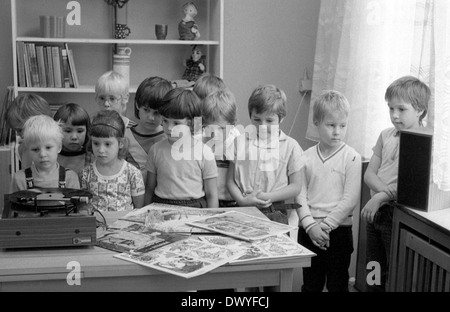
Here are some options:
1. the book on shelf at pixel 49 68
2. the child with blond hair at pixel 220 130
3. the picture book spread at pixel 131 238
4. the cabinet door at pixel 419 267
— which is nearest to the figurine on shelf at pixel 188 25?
the book on shelf at pixel 49 68

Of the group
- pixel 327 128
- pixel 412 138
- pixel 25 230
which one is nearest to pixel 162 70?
pixel 327 128

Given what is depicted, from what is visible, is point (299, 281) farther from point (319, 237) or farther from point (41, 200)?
point (41, 200)

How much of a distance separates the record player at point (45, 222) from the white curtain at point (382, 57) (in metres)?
1.28

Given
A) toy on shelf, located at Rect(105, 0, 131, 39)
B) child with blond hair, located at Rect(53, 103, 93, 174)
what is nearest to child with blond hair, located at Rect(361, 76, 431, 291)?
child with blond hair, located at Rect(53, 103, 93, 174)

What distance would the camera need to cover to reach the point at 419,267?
2.37m

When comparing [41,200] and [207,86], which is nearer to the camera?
[41,200]

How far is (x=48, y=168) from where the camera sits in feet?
7.85

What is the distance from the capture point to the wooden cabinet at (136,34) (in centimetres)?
416

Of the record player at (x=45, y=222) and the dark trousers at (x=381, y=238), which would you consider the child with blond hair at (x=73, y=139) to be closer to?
the record player at (x=45, y=222)

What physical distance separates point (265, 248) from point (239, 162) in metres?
0.79

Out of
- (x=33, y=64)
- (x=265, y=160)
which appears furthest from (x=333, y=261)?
(x=33, y=64)

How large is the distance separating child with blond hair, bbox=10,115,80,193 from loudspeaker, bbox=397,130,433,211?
1.18m

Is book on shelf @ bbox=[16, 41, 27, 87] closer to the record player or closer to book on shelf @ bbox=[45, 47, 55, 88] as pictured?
book on shelf @ bbox=[45, 47, 55, 88]

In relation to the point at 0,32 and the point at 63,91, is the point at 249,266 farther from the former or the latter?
the point at 0,32
